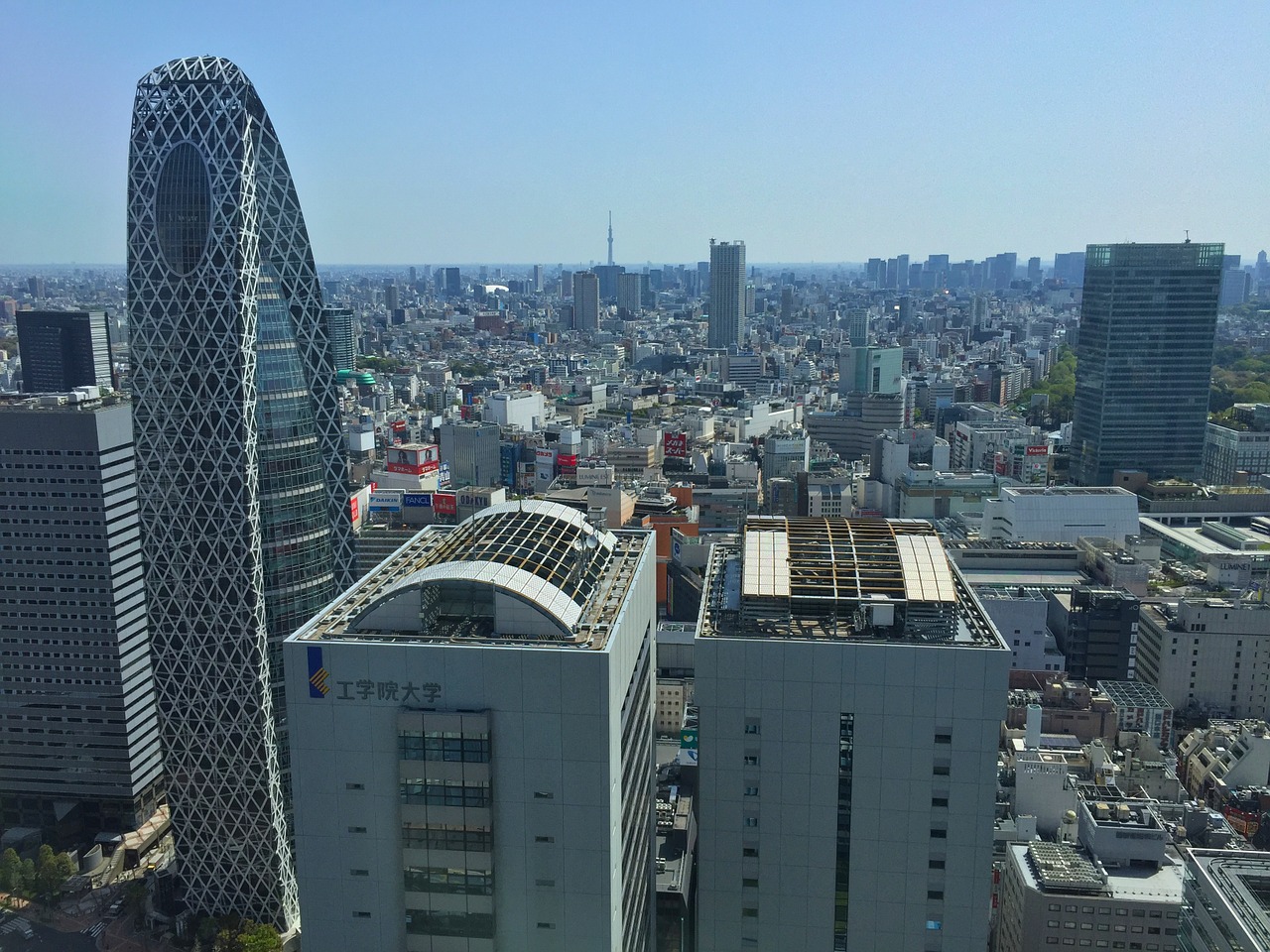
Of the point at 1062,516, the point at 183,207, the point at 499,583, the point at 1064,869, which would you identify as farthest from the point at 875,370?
the point at 499,583

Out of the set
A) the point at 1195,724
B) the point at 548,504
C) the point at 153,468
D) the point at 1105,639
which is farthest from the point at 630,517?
the point at 548,504

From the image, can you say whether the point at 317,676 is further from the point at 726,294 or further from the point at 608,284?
the point at 608,284

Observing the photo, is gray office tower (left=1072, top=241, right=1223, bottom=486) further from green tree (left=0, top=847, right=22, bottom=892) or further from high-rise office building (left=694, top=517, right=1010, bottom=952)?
green tree (left=0, top=847, right=22, bottom=892)

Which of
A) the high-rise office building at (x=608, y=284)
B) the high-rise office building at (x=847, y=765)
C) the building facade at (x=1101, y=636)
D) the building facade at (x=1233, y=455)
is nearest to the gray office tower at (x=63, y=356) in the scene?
the building facade at (x=1101, y=636)

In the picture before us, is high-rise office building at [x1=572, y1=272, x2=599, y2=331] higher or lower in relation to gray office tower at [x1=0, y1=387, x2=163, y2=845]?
higher

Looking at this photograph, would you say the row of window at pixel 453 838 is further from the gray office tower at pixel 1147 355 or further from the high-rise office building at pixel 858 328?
the high-rise office building at pixel 858 328

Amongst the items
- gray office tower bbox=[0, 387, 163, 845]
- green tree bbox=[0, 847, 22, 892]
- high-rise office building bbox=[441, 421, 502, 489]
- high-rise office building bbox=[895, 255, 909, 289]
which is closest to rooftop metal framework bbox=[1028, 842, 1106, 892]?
gray office tower bbox=[0, 387, 163, 845]
